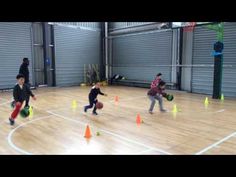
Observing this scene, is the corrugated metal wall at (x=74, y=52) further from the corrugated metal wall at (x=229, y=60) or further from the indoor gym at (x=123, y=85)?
the corrugated metal wall at (x=229, y=60)

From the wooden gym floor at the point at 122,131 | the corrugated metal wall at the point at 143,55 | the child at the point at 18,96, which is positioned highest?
the corrugated metal wall at the point at 143,55

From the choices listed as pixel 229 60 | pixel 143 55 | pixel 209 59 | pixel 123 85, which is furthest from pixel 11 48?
pixel 229 60

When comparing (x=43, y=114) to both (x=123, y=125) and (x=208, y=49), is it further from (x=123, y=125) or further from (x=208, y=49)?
(x=208, y=49)

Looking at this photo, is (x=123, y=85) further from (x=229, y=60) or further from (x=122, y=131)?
(x=122, y=131)

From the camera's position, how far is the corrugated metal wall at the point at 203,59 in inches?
452

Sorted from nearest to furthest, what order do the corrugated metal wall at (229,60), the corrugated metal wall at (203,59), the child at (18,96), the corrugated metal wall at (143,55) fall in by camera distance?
the child at (18,96) < the corrugated metal wall at (229,60) < the corrugated metal wall at (203,59) < the corrugated metal wall at (143,55)

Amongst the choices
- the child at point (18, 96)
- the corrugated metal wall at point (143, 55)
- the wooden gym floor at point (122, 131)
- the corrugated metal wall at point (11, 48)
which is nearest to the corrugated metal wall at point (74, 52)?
the corrugated metal wall at point (143, 55)

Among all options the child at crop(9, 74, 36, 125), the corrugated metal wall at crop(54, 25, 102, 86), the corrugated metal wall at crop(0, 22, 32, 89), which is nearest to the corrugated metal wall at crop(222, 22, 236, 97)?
the child at crop(9, 74, 36, 125)

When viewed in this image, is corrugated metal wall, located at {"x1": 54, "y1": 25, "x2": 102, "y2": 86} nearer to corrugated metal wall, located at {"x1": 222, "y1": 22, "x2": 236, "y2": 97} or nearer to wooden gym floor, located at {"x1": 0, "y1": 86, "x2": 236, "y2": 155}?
wooden gym floor, located at {"x1": 0, "y1": 86, "x2": 236, "y2": 155}

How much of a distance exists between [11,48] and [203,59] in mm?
9949

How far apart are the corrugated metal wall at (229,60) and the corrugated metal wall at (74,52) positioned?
8846 millimetres
